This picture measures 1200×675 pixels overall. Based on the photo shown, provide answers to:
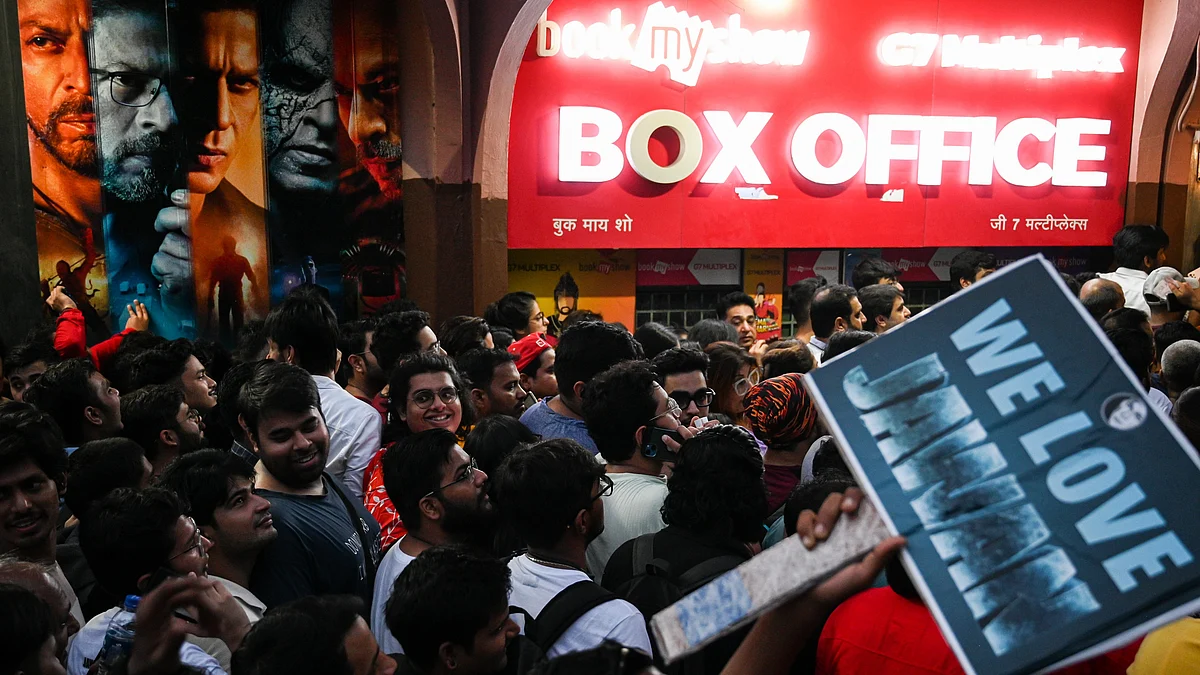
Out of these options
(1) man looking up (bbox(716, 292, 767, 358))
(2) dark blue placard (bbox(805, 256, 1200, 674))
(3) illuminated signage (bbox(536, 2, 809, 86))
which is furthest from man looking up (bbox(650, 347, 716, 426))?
(3) illuminated signage (bbox(536, 2, 809, 86))

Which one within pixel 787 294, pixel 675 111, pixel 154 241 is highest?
pixel 675 111

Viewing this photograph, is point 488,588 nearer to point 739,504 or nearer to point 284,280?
point 739,504

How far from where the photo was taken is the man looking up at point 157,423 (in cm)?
375

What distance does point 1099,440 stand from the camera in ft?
4.23

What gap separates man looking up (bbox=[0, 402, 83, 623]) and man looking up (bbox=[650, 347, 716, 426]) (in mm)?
2081

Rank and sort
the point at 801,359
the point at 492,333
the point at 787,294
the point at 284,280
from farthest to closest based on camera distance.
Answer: the point at 787,294 → the point at 284,280 → the point at 492,333 → the point at 801,359

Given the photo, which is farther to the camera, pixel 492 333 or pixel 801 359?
pixel 492 333

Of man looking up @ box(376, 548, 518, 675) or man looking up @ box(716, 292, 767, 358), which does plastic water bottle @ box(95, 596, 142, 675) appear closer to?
man looking up @ box(376, 548, 518, 675)

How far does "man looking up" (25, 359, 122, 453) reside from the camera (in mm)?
3934

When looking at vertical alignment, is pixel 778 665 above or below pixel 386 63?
below

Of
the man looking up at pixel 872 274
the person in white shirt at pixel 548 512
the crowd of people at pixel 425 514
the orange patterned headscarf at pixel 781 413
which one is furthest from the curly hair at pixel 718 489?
the man looking up at pixel 872 274

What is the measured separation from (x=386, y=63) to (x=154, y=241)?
2159mm

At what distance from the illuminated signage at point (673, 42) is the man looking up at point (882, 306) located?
2.79 meters

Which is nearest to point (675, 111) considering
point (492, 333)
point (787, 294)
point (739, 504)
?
point (787, 294)
